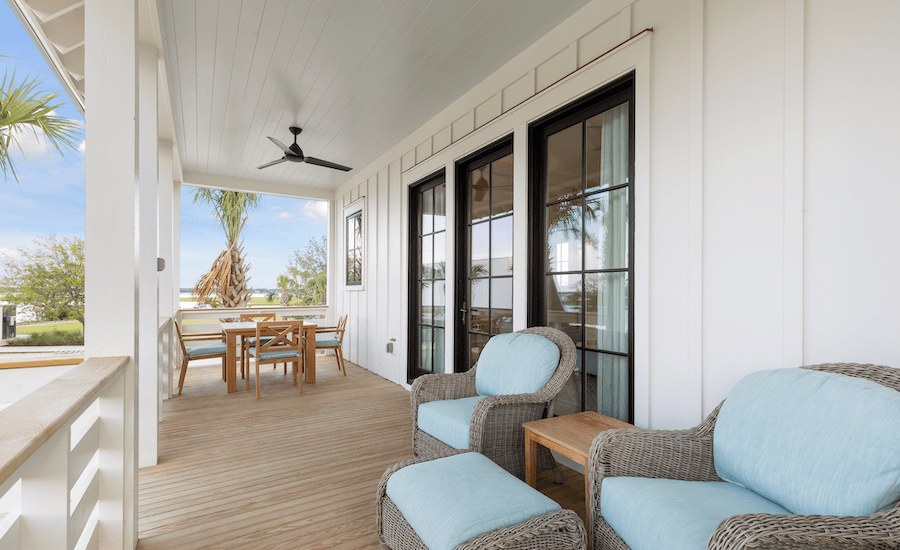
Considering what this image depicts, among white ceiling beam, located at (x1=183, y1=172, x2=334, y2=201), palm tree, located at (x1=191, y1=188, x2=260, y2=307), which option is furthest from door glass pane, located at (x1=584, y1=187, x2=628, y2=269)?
palm tree, located at (x1=191, y1=188, x2=260, y2=307)

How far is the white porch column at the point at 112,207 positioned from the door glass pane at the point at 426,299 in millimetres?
3108

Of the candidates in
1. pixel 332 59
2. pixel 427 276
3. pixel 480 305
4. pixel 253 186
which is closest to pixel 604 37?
pixel 332 59

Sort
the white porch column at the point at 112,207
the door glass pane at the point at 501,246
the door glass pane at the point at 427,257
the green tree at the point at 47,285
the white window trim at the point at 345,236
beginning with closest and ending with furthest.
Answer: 1. the white porch column at the point at 112,207
2. the door glass pane at the point at 501,246
3. the green tree at the point at 47,285
4. the door glass pane at the point at 427,257
5. the white window trim at the point at 345,236

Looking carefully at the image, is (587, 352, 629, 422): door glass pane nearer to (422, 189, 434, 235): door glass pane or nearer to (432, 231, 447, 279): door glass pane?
(432, 231, 447, 279): door glass pane

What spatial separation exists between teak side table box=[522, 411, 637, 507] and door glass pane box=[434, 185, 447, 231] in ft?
8.64

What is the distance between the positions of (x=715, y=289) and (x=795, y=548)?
120cm

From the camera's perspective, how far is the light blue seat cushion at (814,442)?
108 cm

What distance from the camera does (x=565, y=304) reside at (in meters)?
2.83

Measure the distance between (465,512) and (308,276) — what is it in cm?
1059

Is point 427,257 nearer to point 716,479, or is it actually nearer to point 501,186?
point 501,186

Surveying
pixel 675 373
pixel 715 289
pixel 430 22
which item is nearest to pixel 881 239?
pixel 715 289

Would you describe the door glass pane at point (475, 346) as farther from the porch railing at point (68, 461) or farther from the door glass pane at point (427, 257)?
the porch railing at point (68, 461)

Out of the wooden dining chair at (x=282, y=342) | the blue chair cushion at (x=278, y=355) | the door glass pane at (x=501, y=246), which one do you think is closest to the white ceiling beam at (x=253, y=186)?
the wooden dining chair at (x=282, y=342)

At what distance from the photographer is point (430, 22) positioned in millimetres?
2723
